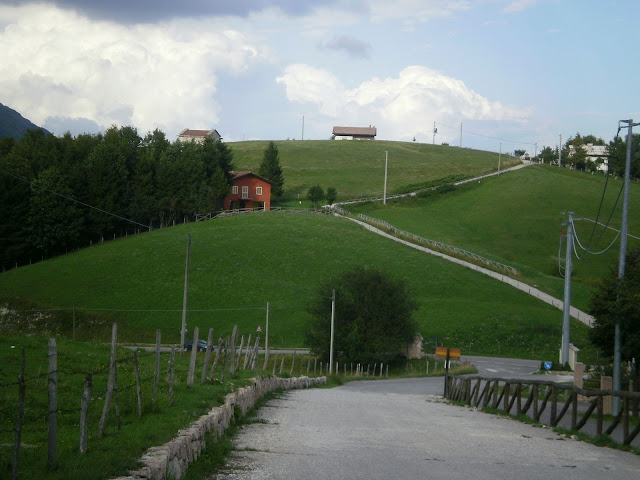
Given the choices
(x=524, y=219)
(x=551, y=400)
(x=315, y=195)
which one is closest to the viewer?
(x=551, y=400)

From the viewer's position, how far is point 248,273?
77125 mm

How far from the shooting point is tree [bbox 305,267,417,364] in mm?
54469

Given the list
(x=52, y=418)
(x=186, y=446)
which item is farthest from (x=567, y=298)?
(x=52, y=418)

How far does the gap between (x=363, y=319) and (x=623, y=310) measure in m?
32.0

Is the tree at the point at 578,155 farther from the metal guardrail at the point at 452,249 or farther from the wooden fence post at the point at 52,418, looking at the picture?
the wooden fence post at the point at 52,418

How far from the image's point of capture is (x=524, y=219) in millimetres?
115375

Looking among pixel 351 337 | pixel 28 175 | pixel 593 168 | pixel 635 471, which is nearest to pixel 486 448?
pixel 635 471

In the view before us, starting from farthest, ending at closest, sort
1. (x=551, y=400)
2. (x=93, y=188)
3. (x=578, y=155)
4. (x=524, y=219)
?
(x=578, y=155)
(x=524, y=219)
(x=93, y=188)
(x=551, y=400)

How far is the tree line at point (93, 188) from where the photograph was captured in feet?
273

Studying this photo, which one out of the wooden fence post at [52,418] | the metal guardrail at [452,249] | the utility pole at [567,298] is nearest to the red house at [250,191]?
the metal guardrail at [452,249]

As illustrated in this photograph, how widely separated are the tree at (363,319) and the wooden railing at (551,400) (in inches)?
788

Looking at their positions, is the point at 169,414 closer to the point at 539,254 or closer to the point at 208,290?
the point at 208,290

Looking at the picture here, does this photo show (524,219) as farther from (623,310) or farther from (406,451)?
(406,451)

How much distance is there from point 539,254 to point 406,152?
94.6m
